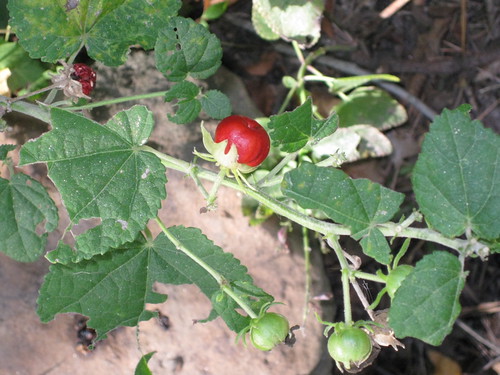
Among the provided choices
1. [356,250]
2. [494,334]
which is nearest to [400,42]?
[356,250]

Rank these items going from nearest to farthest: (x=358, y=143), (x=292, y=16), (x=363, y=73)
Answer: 1. (x=292, y=16)
2. (x=358, y=143)
3. (x=363, y=73)

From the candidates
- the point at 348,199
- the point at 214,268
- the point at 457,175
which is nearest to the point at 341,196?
the point at 348,199

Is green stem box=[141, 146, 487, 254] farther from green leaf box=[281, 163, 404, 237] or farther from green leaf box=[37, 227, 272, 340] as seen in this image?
green leaf box=[37, 227, 272, 340]

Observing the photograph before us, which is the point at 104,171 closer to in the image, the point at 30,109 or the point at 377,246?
the point at 30,109

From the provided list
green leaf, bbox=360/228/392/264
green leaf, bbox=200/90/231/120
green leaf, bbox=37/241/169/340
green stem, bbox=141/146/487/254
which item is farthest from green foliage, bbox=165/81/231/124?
green leaf, bbox=360/228/392/264

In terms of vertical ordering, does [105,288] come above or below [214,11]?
below

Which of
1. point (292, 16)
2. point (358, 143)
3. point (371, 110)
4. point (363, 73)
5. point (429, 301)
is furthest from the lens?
point (363, 73)

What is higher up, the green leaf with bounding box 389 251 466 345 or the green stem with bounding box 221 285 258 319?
the green leaf with bounding box 389 251 466 345

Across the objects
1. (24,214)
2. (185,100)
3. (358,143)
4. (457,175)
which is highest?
(457,175)
